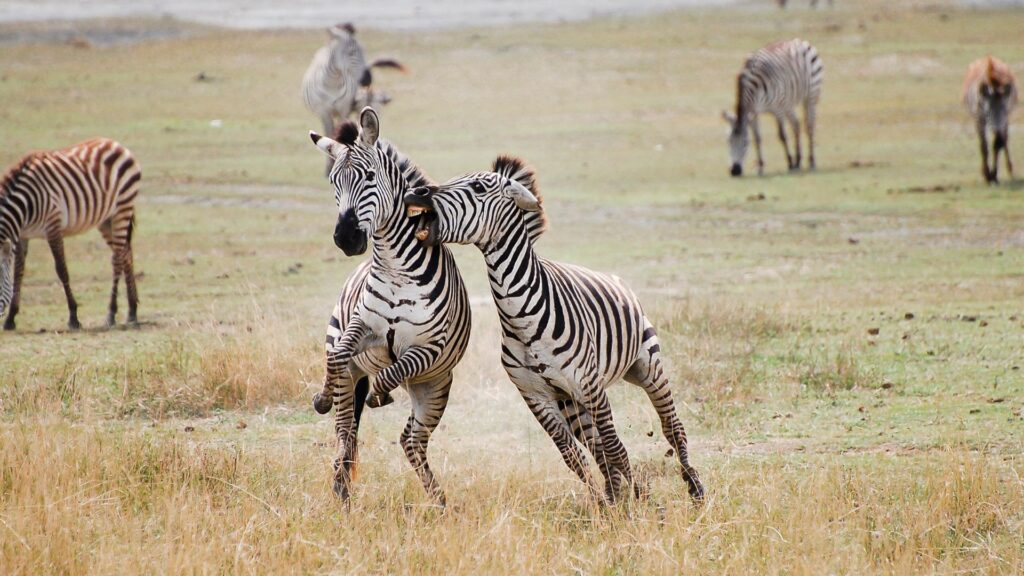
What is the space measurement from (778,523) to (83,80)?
29.4 m

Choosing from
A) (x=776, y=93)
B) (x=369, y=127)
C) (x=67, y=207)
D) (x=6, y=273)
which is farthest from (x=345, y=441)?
(x=776, y=93)

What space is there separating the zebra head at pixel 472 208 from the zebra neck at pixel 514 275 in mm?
46

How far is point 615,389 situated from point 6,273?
569cm

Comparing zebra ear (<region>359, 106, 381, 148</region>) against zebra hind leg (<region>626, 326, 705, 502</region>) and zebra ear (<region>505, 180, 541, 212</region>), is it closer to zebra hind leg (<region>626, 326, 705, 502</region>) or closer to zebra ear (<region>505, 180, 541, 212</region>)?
zebra ear (<region>505, 180, 541, 212</region>)

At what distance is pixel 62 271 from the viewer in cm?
1127

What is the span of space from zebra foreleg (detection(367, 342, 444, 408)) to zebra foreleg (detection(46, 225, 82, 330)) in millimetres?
6332

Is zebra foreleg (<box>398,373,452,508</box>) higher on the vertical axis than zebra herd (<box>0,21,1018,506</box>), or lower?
lower

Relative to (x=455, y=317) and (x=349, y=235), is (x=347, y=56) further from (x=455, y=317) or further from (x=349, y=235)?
(x=349, y=235)

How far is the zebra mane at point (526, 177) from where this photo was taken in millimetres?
6094

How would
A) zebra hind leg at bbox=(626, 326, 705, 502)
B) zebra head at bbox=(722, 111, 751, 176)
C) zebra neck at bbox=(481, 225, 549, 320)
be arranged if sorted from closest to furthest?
zebra neck at bbox=(481, 225, 549, 320)
zebra hind leg at bbox=(626, 326, 705, 502)
zebra head at bbox=(722, 111, 751, 176)

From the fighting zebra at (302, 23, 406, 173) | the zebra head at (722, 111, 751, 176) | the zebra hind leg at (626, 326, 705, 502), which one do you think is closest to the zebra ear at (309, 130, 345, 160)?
the zebra hind leg at (626, 326, 705, 502)

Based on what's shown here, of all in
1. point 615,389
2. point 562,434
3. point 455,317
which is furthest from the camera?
point 615,389

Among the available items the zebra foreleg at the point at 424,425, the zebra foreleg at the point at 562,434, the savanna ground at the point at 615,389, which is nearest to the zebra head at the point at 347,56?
the savanna ground at the point at 615,389

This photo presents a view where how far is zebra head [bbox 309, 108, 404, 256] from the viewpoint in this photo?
18.4 feet
